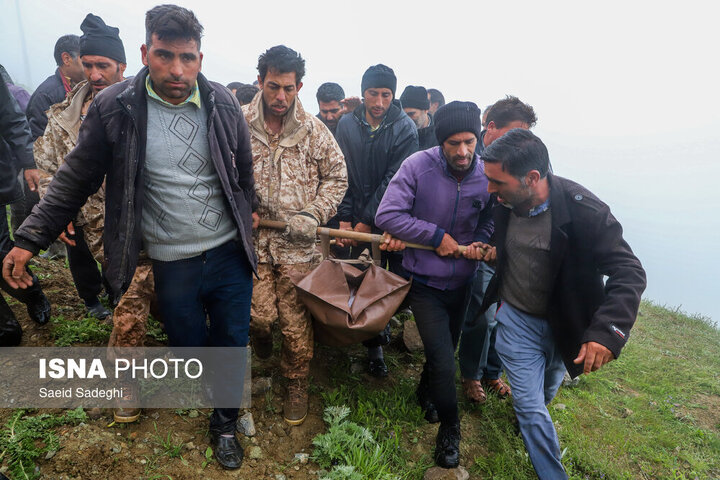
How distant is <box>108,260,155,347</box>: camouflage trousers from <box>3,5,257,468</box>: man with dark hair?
0.82 feet

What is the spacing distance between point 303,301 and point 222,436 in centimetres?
103

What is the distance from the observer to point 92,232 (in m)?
3.14

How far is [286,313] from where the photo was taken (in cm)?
313

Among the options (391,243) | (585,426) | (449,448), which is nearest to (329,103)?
(391,243)

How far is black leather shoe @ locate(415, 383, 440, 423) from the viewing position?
3.42m

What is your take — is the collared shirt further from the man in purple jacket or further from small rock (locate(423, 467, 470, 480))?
small rock (locate(423, 467, 470, 480))

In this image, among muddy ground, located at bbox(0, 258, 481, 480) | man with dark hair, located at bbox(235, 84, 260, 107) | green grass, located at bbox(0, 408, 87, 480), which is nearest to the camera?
green grass, located at bbox(0, 408, 87, 480)

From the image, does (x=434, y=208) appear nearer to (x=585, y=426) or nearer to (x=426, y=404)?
(x=426, y=404)

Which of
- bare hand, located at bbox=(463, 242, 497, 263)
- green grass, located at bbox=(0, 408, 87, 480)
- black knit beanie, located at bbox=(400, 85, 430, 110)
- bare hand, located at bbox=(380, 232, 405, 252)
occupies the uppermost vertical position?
black knit beanie, located at bbox=(400, 85, 430, 110)

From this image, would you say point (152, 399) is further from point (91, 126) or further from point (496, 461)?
point (496, 461)

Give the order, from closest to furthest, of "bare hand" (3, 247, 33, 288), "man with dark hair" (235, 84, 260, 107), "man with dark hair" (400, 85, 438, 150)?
"bare hand" (3, 247, 33, 288)
"man with dark hair" (235, 84, 260, 107)
"man with dark hair" (400, 85, 438, 150)

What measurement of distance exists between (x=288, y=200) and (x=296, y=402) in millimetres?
1588

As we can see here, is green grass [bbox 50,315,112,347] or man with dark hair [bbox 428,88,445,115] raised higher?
man with dark hair [bbox 428,88,445,115]

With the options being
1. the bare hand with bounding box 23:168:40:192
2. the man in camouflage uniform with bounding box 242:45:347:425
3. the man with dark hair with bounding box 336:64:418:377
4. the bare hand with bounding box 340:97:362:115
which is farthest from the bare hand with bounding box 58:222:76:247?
the bare hand with bounding box 340:97:362:115
